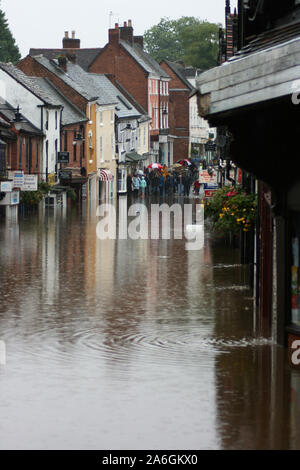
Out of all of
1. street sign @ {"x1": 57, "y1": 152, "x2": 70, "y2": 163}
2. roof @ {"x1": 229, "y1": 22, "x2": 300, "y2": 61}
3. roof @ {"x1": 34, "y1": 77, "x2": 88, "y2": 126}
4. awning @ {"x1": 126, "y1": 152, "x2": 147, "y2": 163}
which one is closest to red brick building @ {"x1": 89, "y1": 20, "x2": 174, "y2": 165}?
awning @ {"x1": 126, "y1": 152, "x2": 147, "y2": 163}

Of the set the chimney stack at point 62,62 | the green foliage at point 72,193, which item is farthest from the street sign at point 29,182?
the chimney stack at point 62,62

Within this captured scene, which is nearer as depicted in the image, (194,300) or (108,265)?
(194,300)

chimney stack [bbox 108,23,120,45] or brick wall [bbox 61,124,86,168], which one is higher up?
chimney stack [bbox 108,23,120,45]

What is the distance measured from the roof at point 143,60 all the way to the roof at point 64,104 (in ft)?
92.6

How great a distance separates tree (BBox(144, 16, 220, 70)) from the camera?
141 metres

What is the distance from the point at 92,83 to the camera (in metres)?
86.4

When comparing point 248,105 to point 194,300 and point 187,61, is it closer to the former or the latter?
point 194,300

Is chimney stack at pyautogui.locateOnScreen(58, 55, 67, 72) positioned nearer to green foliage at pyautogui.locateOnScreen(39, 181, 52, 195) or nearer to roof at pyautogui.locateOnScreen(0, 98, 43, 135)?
roof at pyautogui.locateOnScreen(0, 98, 43, 135)

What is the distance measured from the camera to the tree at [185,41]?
141 meters

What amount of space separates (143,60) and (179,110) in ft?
57.6

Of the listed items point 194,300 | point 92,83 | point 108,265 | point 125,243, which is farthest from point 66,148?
point 194,300

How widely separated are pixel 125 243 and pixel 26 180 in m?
20.7

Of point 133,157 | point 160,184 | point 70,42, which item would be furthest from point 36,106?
point 70,42

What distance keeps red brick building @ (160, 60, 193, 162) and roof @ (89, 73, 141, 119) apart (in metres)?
23.1
